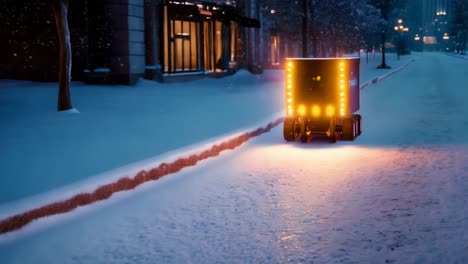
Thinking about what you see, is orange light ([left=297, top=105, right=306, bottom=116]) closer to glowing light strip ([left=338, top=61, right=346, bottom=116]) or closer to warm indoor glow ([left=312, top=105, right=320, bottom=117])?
warm indoor glow ([left=312, top=105, right=320, bottom=117])

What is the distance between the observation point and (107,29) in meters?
28.3

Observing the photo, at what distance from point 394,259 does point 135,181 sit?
171 inches

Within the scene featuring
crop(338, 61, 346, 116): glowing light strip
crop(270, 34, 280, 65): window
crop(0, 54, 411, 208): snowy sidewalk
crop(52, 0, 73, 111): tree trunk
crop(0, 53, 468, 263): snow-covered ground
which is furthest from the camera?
crop(270, 34, 280, 65): window

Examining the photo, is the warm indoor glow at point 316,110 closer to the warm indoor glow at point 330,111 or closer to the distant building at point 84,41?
the warm indoor glow at point 330,111

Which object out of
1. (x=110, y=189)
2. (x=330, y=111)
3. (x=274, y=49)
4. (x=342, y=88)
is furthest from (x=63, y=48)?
(x=274, y=49)

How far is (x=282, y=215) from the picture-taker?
714cm

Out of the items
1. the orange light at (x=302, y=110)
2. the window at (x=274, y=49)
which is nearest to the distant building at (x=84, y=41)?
the orange light at (x=302, y=110)

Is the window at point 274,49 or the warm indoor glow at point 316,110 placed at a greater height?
the window at point 274,49

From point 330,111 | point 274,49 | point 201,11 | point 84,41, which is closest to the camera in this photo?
point 330,111

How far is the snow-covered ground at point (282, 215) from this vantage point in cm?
576

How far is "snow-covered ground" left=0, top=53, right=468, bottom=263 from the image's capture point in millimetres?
5762

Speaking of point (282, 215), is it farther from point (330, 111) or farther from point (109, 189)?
point (330, 111)

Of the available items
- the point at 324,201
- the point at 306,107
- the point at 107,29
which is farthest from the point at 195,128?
the point at 107,29

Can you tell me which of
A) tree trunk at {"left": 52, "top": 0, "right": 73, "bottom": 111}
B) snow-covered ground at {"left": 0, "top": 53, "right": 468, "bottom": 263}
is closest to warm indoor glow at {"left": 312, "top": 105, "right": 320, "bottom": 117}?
snow-covered ground at {"left": 0, "top": 53, "right": 468, "bottom": 263}
